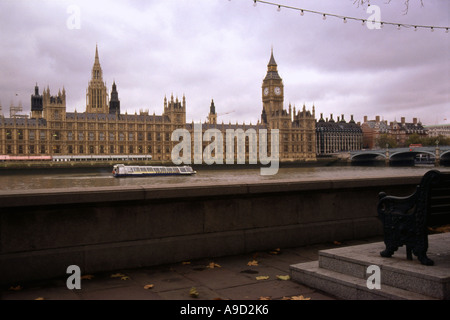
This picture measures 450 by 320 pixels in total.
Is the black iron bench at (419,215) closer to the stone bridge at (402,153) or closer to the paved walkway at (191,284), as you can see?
the paved walkway at (191,284)

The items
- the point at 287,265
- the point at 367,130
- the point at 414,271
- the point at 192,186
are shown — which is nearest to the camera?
the point at 414,271

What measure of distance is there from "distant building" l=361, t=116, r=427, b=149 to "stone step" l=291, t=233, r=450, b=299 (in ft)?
476

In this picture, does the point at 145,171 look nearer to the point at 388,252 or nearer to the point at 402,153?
the point at 388,252

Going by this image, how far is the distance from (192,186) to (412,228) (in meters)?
2.42

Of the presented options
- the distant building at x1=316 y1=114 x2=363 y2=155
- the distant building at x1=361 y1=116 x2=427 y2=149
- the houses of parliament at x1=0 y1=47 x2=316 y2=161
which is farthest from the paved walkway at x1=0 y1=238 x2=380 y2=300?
the distant building at x1=361 y1=116 x2=427 y2=149

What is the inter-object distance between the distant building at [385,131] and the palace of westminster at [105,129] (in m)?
38.4

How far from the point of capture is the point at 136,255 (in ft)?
14.9

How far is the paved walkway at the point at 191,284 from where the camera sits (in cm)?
354

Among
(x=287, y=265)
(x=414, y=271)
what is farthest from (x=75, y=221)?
(x=414, y=271)

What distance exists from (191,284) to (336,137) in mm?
138688

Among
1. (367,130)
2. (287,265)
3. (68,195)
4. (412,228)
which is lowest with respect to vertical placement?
(287,265)

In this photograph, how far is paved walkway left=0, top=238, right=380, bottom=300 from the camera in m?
3.54

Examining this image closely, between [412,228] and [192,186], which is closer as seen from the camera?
[412,228]

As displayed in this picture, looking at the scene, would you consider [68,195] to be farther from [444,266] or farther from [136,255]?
[444,266]
